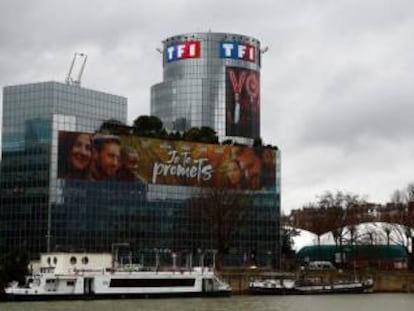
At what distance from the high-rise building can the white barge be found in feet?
113

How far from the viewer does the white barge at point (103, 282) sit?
125250mm

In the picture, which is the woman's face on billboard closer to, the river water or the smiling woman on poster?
the smiling woman on poster

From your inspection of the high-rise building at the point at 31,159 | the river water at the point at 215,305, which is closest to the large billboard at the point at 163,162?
the high-rise building at the point at 31,159

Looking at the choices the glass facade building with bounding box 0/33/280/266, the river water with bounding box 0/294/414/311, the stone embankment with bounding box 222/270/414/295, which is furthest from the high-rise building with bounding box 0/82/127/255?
the river water with bounding box 0/294/414/311

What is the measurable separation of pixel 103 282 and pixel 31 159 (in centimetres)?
5286

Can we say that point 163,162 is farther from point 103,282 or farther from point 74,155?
point 103,282

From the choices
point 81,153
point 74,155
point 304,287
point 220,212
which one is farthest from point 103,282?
point 220,212

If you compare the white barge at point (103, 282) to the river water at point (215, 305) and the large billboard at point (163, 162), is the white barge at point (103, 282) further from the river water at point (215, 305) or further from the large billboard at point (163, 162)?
the large billboard at point (163, 162)

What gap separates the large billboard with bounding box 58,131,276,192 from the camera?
170875 millimetres

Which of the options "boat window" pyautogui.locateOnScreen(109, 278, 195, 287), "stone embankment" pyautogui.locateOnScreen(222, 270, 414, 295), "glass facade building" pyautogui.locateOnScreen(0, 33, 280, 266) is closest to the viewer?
"boat window" pyautogui.locateOnScreen(109, 278, 195, 287)

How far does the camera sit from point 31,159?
575 feet

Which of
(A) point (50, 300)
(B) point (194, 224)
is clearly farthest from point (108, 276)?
(B) point (194, 224)

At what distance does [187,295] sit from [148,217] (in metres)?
49.2

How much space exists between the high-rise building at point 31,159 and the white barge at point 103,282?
34.5 metres
